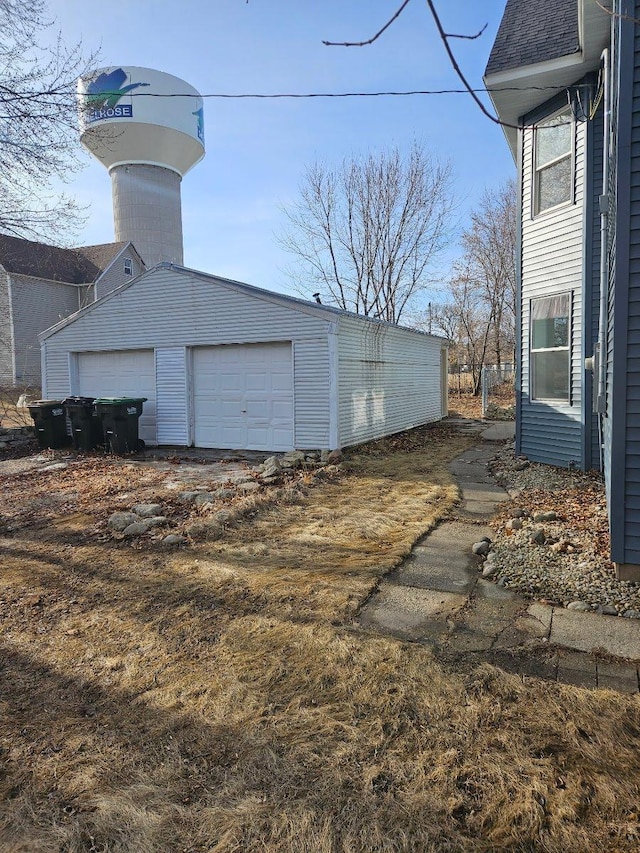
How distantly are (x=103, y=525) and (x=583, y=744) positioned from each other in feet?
16.0

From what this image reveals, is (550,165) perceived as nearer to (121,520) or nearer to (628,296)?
(628,296)

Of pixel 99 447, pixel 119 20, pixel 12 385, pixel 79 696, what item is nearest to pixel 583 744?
pixel 79 696

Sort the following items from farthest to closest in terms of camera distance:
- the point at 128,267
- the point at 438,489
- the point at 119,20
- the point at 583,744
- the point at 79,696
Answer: the point at 128,267 < the point at 438,489 < the point at 119,20 < the point at 79,696 < the point at 583,744

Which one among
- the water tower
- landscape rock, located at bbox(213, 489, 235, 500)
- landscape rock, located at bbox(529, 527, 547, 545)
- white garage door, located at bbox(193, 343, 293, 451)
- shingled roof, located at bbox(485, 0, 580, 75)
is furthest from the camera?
the water tower

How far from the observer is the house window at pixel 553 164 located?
7.77 m

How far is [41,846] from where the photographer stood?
68.8 inches

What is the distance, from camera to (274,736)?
2.28 m

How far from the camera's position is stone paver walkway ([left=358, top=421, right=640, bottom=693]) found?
2779mm

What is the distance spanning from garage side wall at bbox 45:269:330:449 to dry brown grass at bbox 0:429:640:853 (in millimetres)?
6240

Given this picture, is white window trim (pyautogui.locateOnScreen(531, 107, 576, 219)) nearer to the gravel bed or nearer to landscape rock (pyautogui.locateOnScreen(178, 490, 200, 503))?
Result: the gravel bed

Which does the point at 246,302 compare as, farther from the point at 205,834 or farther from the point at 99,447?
the point at 205,834

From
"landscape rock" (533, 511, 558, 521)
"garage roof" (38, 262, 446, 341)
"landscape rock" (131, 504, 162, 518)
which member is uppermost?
"garage roof" (38, 262, 446, 341)

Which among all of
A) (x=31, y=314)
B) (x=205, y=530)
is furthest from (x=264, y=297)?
(x=31, y=314)

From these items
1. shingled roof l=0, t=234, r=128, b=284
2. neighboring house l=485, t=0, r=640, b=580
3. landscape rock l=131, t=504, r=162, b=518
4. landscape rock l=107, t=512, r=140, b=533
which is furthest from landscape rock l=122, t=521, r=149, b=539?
shingled roof l=0, t=234, r=128, b=284
